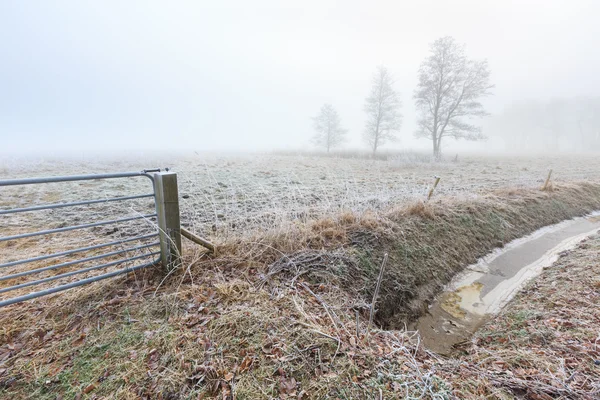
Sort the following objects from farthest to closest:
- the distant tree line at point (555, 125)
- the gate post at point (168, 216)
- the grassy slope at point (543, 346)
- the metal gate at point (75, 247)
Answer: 1. the distant tree line at point (555, 125)
2. the gate post at point (168, 216)
3. the metal gate at point (75, 247)
4. the grassy slope at point (543, 346)

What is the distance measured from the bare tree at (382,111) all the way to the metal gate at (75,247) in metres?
25.4

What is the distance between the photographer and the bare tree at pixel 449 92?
67.9ft

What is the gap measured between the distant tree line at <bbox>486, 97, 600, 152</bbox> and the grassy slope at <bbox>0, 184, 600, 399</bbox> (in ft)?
232

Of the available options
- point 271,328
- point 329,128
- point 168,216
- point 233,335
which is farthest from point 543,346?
point 329,128

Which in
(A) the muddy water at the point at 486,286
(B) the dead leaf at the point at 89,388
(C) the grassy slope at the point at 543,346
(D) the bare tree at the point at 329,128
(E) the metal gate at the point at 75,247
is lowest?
(A) the muddy water at the point at 486,286

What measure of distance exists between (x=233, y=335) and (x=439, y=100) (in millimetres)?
25831

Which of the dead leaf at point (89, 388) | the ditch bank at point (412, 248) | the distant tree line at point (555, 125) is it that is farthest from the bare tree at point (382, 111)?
the distant tree line at point (555, 125)

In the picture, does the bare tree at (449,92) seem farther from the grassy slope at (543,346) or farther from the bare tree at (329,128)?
the grassy slope at (543,346)

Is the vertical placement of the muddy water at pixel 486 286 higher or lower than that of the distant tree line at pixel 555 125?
lower

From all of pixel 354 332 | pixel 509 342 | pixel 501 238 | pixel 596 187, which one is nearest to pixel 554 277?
pixel 501 238

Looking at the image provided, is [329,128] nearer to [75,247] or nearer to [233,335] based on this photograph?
[75,247]

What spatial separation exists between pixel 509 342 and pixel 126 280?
4.76 meters

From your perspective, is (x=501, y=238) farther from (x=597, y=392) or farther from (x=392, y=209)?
(x=597, y=392)

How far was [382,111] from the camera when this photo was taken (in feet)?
87.6
